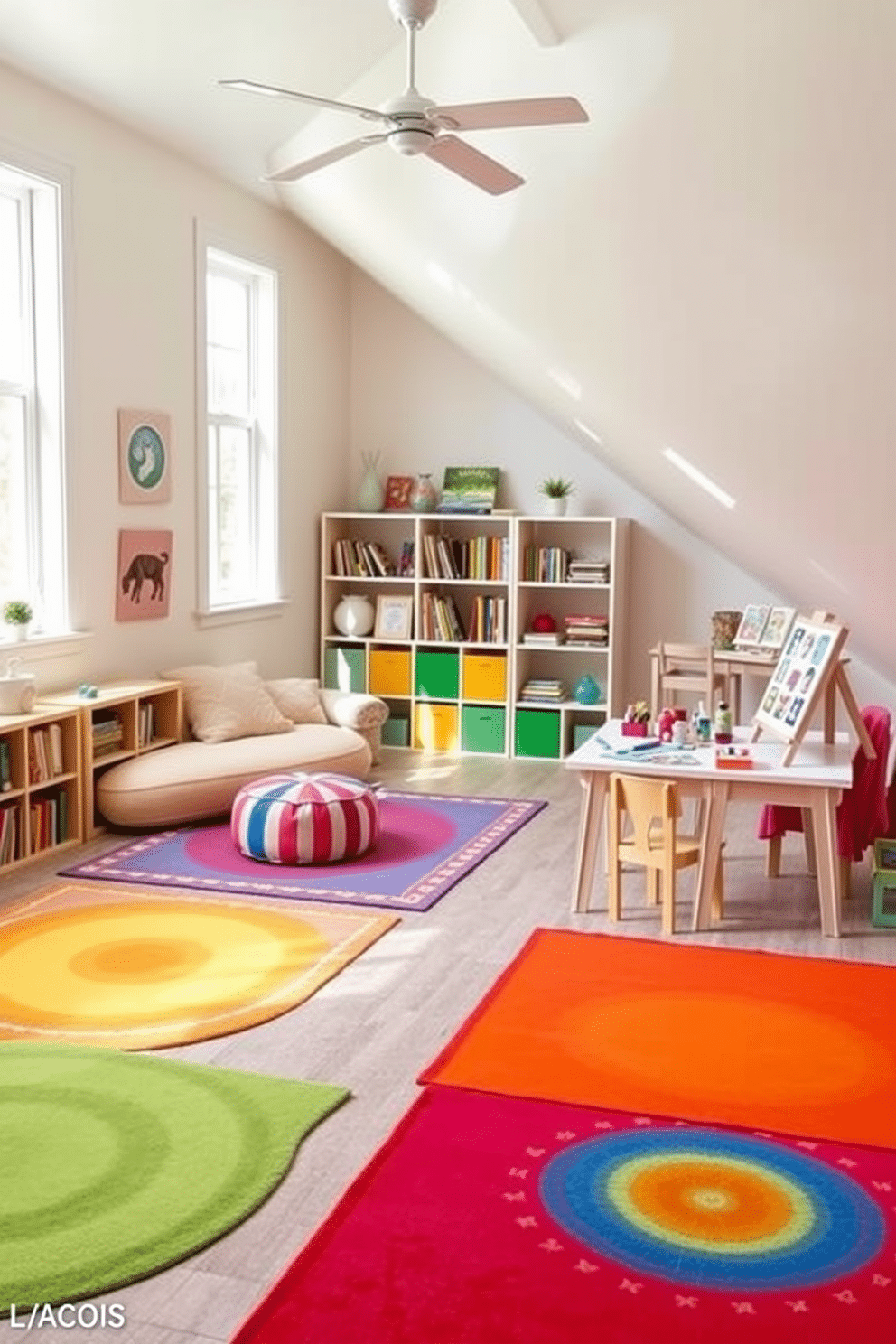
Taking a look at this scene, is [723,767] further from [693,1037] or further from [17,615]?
[17,615]

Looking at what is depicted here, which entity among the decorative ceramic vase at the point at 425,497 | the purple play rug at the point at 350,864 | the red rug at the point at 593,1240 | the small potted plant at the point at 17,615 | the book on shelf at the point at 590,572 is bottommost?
the red rug at the point at 593,1240

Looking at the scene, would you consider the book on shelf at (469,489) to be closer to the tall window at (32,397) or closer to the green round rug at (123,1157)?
the tall window at (32,397)

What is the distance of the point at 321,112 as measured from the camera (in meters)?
6.07

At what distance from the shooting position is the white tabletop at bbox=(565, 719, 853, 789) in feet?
14.9

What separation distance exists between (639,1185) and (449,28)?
12.4 ft

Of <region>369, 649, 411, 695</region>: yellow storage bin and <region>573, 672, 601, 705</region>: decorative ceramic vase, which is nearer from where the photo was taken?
<region>573, 672, 601, 705</region>: decorative ceramic vase

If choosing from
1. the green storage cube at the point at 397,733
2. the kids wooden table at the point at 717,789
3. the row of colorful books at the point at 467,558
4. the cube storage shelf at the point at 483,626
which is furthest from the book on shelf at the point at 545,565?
the kids wooden table at the point at 717,789

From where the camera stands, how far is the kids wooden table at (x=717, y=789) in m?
4.52

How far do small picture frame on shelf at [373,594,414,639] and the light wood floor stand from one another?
1998 mm

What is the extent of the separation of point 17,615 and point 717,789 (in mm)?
2920

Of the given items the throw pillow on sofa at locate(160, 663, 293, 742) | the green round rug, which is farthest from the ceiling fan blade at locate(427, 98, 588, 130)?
the throw pillow on sofa at locate(160, 663, 293, 742)

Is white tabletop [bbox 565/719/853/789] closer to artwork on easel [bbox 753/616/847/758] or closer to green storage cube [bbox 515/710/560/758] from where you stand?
artwork on easel [bbox 753/616/847/758]

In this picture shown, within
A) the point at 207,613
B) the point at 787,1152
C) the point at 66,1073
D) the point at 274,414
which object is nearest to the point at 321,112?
the point at 274,414

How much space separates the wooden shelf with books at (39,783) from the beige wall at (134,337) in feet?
1.35
